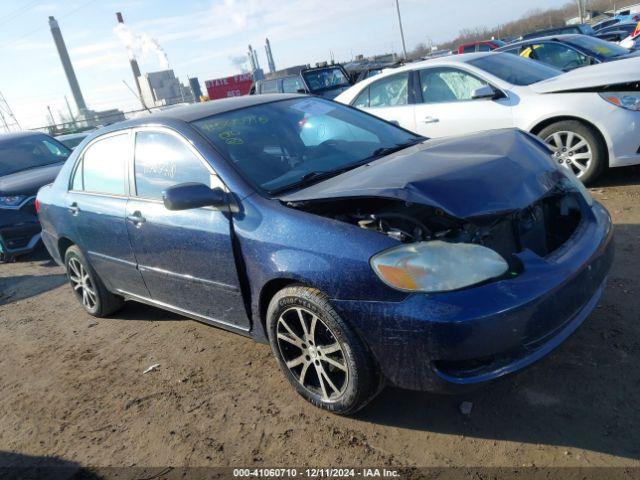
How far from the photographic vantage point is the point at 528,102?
18.4 feet

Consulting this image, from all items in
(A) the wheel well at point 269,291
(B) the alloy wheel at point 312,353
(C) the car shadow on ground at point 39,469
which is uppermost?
(A) the wheel well at point 269,291

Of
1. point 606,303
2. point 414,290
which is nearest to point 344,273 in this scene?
point 414,290

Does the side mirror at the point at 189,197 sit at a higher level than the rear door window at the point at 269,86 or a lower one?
lower

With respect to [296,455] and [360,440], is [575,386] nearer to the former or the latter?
[360,440]

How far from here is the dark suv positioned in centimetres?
680

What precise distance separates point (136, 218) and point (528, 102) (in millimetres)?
4405

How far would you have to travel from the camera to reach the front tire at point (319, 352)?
7.93 ft

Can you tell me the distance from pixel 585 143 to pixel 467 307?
4.08 metres

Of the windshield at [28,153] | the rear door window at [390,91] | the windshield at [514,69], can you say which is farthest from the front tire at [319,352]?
the windshield at [28,153]

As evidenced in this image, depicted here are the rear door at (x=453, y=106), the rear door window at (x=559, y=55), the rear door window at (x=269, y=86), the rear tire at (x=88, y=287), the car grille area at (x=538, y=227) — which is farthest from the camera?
the rear door window at (x=269, y=86)

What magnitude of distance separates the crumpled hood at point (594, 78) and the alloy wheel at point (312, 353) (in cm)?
437

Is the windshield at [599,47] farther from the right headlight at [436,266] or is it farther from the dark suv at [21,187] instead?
the dark suv at [21,187]

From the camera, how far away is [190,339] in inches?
155

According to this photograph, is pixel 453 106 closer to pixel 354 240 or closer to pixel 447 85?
pixel 447 85
